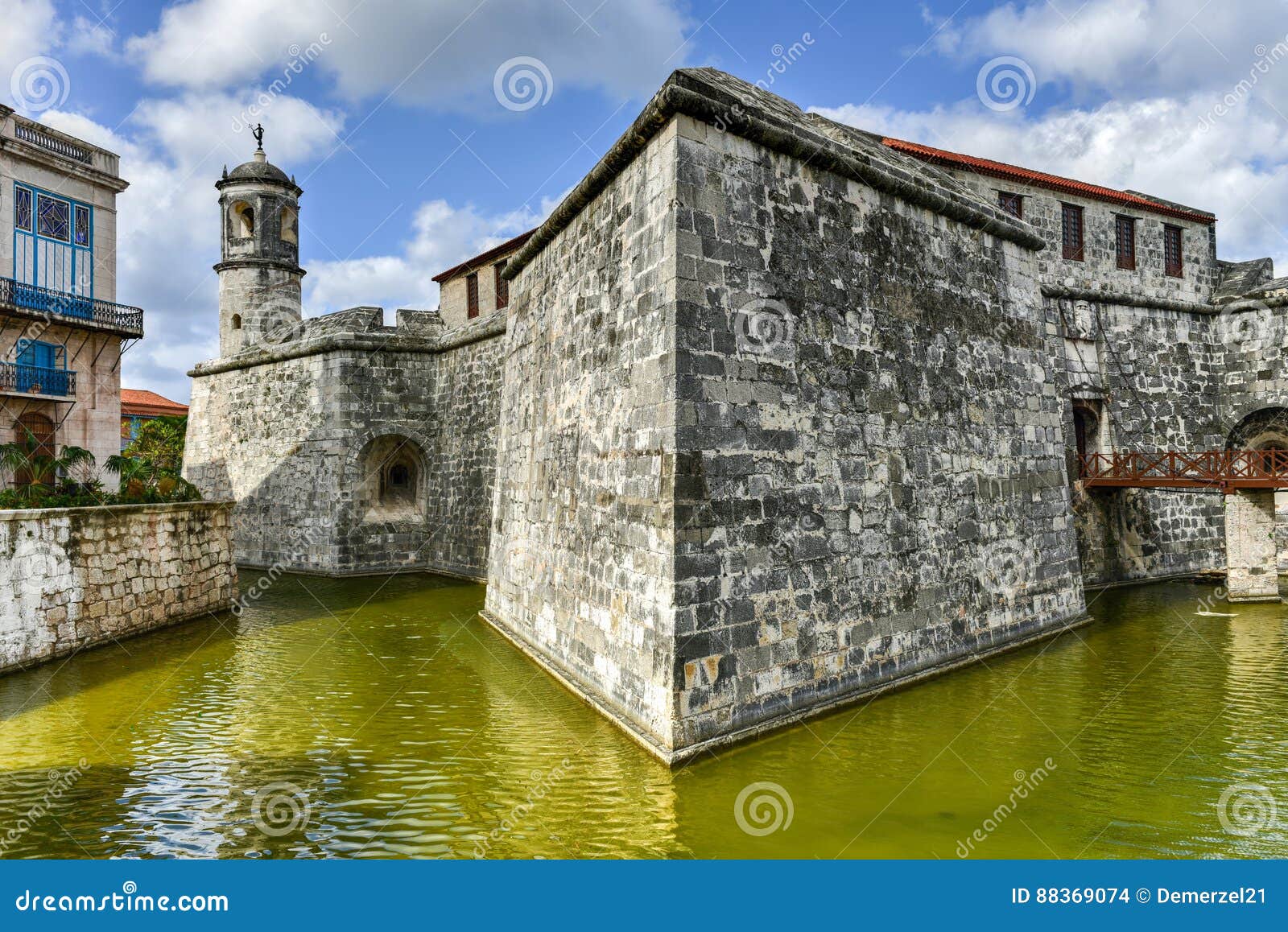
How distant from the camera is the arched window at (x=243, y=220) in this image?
19047 millimetres

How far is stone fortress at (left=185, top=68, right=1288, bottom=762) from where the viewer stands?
6293 millimetres

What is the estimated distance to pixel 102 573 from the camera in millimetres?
9891

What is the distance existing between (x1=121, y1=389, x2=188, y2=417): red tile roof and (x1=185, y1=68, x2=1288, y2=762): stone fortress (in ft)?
81.7

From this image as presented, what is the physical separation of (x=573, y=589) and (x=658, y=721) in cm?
237

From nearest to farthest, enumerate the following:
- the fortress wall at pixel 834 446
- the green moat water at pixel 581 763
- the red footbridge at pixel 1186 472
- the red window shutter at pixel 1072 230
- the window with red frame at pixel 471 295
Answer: the green moat water at pixel 581 763 < the fortress wall at pixel 834 446 < the red footbridge at pixel 1186 472 < the red window shutter at pixel 1072 230 < the window with red frame at pixel 471 295

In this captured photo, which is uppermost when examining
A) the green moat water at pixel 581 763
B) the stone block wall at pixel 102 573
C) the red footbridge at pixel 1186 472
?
the red footbridge at pixel 1186 472

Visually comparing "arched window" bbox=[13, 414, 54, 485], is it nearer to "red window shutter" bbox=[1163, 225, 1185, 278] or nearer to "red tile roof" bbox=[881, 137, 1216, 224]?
"red tile roof" bbox=[881, 137, 1216, 224]

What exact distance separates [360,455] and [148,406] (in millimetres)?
A: 25310

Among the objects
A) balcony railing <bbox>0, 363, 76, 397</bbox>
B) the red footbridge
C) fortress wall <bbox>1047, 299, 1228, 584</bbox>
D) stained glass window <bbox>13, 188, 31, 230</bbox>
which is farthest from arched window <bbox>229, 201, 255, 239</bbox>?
the red footbridge

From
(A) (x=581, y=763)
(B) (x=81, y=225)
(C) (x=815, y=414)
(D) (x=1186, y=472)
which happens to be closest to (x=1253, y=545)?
(D) (x=1186, y=472)

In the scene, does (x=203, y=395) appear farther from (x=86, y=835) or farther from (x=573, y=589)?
(x=86, y=835)

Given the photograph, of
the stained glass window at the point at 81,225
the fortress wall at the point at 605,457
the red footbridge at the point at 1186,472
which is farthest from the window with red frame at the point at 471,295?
the red footbridge at the point at 1186,472

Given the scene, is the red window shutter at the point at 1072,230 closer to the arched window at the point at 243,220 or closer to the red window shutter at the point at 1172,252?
the red window shutter at the point at 1172,252

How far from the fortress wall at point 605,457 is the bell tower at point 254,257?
11049 millimetres
